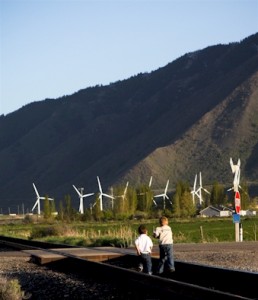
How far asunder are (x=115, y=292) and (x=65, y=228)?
4769 cm

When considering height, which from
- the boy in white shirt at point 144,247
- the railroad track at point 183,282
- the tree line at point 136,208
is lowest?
the railroad track at point 183,282

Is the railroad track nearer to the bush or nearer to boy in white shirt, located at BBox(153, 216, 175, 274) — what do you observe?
boy in white shirt, located at BBox(153, 216, 175, 274)

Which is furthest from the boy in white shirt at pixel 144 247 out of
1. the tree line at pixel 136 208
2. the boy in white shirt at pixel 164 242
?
the tree line at pixel 136 208

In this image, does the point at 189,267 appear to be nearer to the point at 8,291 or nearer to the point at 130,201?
the point at 8,291

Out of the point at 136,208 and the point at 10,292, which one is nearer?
the point at 10,292

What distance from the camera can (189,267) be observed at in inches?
850

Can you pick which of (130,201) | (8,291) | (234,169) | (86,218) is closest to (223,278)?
(8,291)

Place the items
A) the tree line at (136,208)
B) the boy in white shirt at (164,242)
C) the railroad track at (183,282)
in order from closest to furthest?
1. the railroad track at (183,282)
2. the boy in white shirt at (164,242)
3. the tree line at (136,208)

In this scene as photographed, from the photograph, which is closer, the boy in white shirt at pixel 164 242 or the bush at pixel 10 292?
the bush at pixel 10 292

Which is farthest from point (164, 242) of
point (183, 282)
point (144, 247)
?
point (183, 282)

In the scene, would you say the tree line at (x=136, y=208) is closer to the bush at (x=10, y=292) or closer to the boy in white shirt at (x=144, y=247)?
the boy in white shirt at (x=144, y=247)

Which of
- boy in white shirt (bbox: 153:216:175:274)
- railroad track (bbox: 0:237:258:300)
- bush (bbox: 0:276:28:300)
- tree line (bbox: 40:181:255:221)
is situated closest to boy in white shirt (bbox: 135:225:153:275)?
boy in white shirt (bbox: 153:216:175:274)

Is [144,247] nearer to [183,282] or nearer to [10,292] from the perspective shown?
[183,282]

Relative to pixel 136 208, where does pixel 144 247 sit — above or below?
below
